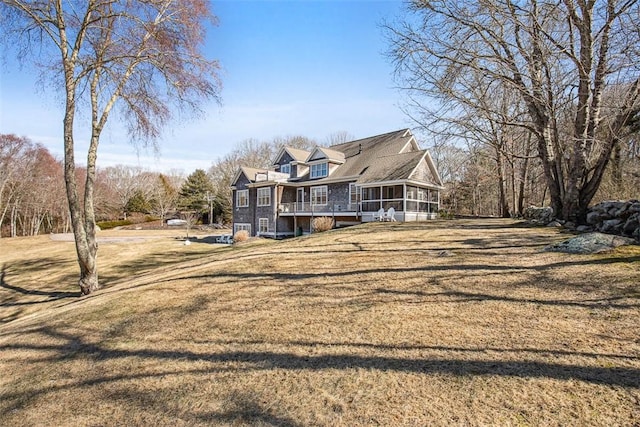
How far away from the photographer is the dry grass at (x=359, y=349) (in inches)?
108

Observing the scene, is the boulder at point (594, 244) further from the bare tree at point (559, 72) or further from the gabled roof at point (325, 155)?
the gabled roof at point (325, 155)

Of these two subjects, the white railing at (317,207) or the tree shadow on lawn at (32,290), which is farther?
the white railing at (317,207)

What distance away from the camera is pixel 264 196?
2758 centimetres

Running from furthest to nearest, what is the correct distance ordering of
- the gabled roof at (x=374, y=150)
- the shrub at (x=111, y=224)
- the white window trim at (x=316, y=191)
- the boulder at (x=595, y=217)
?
the shrub at (x=111, y=224) → the white window trim at (x=316, y=191) → the gabled roof at (x=374, y=150) → the boulder at (x=595, y=217)

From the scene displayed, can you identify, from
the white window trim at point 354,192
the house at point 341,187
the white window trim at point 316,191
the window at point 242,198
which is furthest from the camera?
the window at point 242,198

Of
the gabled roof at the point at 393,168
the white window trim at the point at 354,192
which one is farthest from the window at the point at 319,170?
the gabled roof at the point at 393,168

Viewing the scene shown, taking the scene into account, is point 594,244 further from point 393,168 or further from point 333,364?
point 393,168

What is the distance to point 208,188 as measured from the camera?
50.3 m

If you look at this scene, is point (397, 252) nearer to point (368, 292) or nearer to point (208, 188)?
point (368, 292)

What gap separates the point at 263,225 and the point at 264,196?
240cm

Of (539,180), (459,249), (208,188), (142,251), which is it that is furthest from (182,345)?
(208,188)

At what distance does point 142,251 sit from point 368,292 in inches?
802

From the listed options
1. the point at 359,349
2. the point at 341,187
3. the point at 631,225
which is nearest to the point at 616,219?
the point at 631,225

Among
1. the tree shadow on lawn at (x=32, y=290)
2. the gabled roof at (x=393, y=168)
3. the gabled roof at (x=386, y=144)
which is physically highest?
the gabled roof at (x=386, y=144)
